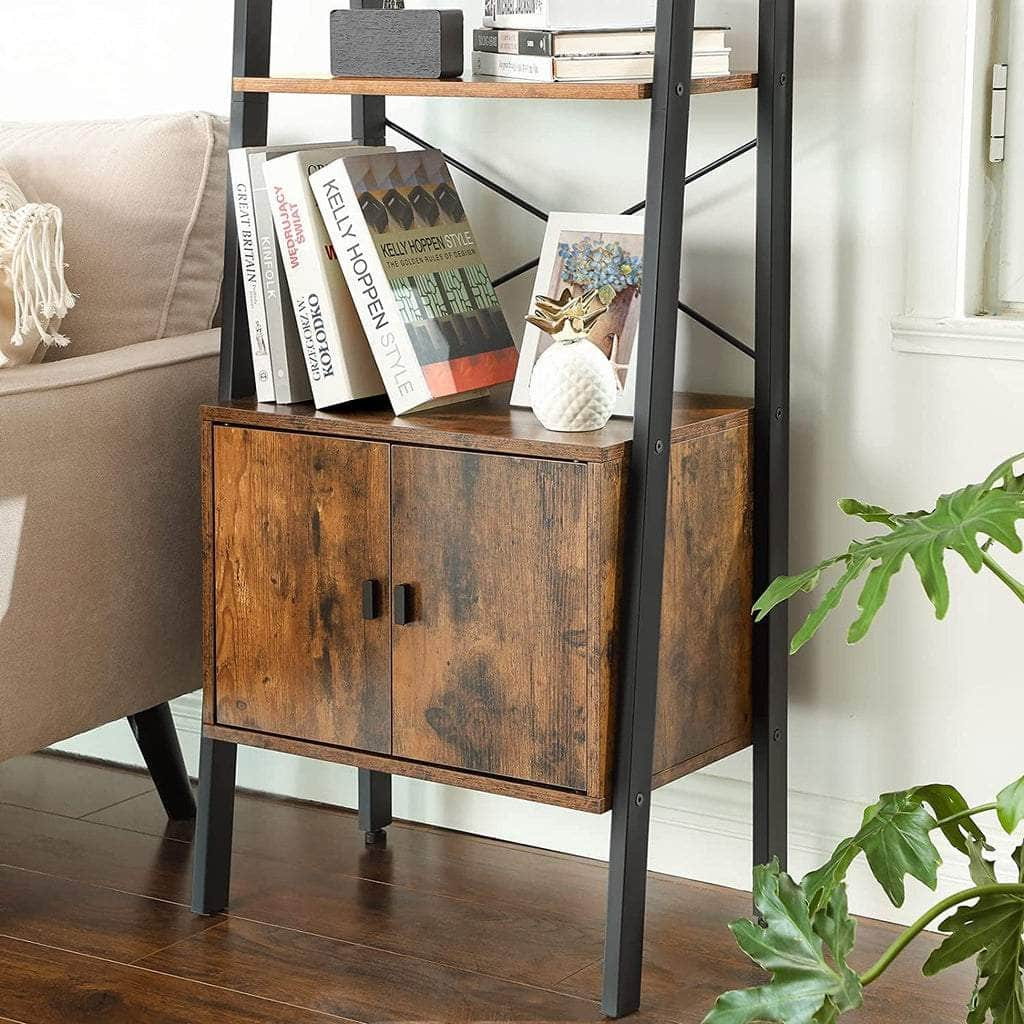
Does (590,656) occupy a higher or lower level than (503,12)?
lower

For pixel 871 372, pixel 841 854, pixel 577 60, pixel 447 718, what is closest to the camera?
pixel 841 854

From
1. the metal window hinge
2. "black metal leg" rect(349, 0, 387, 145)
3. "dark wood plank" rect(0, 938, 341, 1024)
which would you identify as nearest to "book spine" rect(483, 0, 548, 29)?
"black metal leg" rect(349, 0, 387, 145)

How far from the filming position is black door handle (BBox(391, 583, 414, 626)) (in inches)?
66.8

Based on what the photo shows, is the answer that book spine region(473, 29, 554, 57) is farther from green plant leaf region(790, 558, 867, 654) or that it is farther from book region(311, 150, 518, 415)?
green plant leaf region(790, 558, 867, 654)

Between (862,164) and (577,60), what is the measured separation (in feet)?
1.27

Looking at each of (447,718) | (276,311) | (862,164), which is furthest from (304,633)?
(862,164)

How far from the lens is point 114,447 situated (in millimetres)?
1844

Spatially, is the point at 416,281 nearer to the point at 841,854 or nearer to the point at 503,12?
the point at 503,12

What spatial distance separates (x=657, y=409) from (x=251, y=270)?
0.51 meters

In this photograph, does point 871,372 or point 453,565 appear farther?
point 871,372

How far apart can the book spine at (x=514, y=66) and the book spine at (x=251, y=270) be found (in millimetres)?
289

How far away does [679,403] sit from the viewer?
182cm

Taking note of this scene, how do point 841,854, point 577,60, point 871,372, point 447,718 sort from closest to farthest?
1. point 841,854
2. point 577,60
3. point 447,718
4. point 871,372

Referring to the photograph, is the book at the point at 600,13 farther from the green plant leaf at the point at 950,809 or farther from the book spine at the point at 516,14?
the green plant leaf at the point at 950,809
